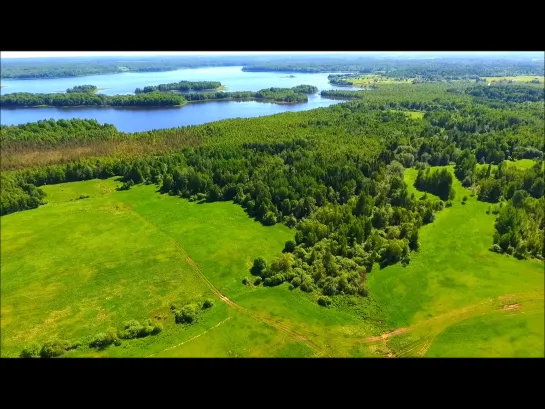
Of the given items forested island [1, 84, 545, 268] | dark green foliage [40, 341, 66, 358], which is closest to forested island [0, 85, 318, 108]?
forested island [1, 84, 545, 268]

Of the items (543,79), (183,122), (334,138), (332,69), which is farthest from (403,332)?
(332,69)

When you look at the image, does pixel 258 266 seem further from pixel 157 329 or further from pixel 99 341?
A: pixel 99 341

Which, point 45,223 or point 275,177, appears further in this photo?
point 275,177

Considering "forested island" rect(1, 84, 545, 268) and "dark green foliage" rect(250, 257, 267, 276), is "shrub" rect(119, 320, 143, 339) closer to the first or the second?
"forested island" rect(1, 84, 545, 268)

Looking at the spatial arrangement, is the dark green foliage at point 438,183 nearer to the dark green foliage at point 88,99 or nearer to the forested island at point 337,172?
the forested island at point 337,172

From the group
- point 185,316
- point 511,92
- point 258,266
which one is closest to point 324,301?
point 258,266
